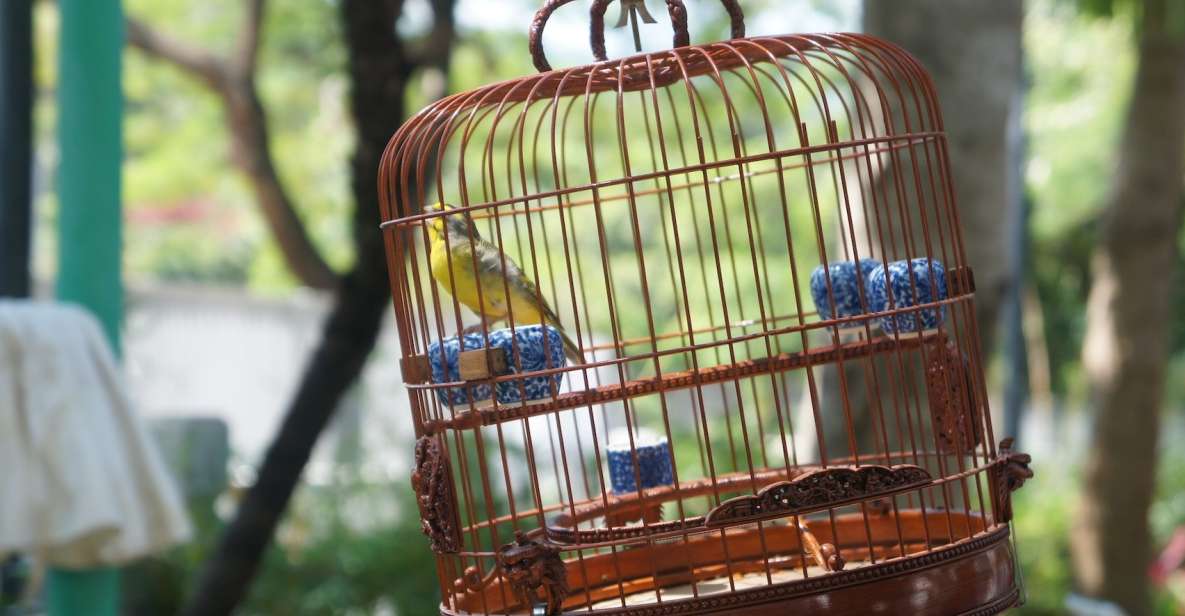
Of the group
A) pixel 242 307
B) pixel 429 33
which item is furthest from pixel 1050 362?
pixel 429 33

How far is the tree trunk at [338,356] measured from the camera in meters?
5.44

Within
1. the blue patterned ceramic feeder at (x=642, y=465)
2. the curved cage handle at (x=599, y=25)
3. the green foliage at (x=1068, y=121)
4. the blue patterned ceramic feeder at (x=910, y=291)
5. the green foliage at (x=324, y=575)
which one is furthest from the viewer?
the green foliage at (x=1068, y=121)

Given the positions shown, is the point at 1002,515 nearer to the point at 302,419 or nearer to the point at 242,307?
the point at 302,419

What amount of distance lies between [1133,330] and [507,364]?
18.6ft

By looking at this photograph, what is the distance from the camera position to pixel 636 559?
3.16 meters

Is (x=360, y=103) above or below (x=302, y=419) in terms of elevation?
above

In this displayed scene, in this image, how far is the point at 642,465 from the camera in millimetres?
3439

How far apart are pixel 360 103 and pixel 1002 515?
11.7ft

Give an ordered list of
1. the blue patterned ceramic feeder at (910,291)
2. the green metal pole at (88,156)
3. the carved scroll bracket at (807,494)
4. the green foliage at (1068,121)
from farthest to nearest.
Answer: the green foliage at (1068,121)
the green metal pole at (88,156)
the blue patterned ceramic feeder at (910,291)
the carved scroll bracket at (807,494)

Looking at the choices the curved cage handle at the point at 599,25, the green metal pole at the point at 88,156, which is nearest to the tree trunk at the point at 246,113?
the green metal pole at the point at 88,156

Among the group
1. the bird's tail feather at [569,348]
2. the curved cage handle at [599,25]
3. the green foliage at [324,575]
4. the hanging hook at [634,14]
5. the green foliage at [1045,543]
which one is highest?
the hanging hook at [634,14]

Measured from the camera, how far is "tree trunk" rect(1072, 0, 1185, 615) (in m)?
6.95

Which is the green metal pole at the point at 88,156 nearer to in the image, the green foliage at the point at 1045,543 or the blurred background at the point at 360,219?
the blurred background at the point at 360,219

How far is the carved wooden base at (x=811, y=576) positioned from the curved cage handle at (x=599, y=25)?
1006 millimetres
